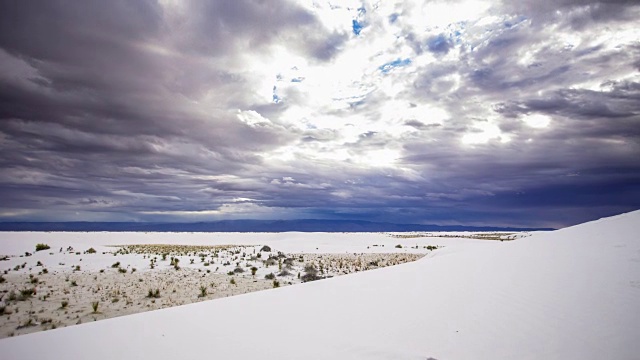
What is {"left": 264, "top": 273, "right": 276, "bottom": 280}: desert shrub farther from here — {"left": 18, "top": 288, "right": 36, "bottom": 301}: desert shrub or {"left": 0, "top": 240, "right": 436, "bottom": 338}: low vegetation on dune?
{"left": 18, "top": 288, "right": 36, "bottom": 301}: desert shrub

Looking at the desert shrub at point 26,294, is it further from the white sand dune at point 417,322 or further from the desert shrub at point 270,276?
the white sand dune at point 417,322

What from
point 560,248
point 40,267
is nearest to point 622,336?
point 560,248

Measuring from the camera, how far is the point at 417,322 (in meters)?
4.73

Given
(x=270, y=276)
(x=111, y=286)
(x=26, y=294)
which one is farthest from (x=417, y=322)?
(x=111, y=286)

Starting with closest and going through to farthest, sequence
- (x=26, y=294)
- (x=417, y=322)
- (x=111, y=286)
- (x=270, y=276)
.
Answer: (x=417, y=322) → (x=26, y=294) → (x=111, y=286) → (x=270, y=276)

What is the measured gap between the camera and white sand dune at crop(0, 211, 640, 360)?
3.81 metres

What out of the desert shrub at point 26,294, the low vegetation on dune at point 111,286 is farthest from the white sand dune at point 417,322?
the desert shrub at point 26,294

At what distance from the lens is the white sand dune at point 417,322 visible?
3.81m

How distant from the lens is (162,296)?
41.2 ft

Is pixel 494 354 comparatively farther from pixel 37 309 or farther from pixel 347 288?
pixel 37 309

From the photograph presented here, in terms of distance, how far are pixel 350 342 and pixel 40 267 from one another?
21745mm

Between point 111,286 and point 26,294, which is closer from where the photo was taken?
point 26,294

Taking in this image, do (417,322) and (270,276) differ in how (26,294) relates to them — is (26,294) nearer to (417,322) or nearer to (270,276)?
(270,276)

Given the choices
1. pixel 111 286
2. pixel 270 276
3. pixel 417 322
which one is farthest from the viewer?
pixel 270 276
